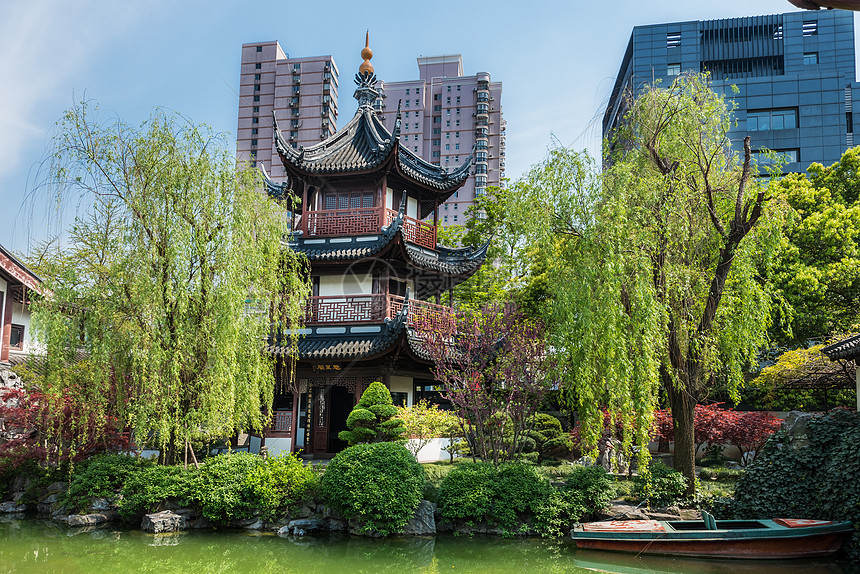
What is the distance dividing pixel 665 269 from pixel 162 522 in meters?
8.15

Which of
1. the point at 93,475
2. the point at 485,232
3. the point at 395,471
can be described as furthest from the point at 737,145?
the point at 93,475

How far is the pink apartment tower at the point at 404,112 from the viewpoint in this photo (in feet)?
186

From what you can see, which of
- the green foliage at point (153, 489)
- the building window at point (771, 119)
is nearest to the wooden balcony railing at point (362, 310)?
the green foliage at point (153, 489)

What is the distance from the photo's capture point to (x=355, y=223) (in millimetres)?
15055

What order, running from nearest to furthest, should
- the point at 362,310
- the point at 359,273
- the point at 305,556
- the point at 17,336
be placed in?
the point at 305,556
the point at 362,310
the point at 359,273
the point at 17,336

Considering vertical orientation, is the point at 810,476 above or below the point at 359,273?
below

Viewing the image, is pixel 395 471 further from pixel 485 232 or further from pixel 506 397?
pixel 485 232

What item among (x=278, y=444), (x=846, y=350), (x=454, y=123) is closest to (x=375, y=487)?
(x=278, y=444)

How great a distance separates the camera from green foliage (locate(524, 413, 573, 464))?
47.8 ft

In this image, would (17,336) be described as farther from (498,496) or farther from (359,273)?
(498,496)

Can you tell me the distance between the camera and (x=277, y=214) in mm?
11234

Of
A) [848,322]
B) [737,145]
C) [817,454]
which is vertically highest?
[737,145]

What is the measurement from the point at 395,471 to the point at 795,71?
1341 inches

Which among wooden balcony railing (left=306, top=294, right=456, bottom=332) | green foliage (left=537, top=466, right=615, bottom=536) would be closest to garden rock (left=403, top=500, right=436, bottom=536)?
green foliage (left=537, top=466, right=615, bottom=536)
